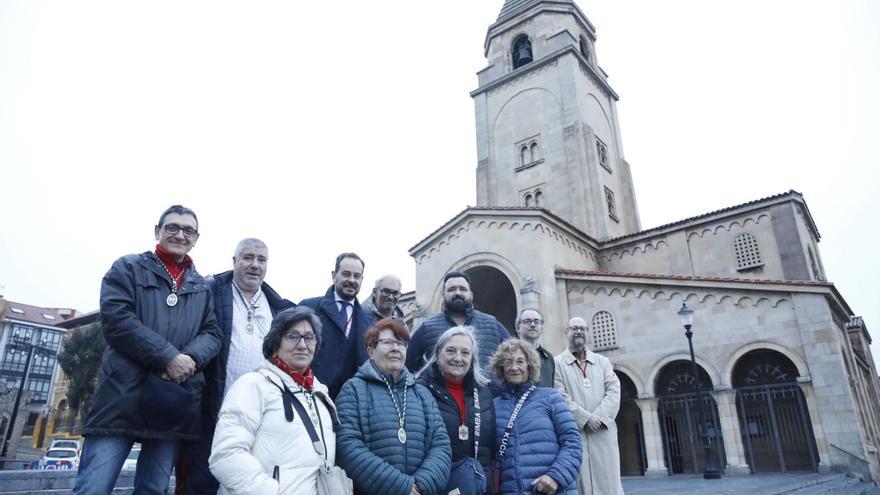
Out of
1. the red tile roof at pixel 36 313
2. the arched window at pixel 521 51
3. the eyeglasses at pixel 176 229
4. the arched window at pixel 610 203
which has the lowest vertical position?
the eyeglasses at pixel 176 229

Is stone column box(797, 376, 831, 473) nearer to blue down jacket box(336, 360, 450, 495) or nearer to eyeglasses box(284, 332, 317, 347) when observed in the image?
blue down jacket box(336, 360, 450, 495)

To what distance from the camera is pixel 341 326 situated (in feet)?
15.4

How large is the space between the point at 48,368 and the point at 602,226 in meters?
60.6

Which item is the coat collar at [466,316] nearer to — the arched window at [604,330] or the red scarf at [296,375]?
the red scarf at [296,375]

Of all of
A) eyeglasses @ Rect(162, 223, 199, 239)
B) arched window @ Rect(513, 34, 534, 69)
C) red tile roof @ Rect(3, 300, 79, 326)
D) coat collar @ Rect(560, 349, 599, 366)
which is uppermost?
arched window @ Rect(513, 34, 534, 69)

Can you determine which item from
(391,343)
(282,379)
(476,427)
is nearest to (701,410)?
(476,427)

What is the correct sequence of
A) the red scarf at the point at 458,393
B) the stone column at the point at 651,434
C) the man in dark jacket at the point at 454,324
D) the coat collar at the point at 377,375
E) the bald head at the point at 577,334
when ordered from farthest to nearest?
1. the stone column at the point at 651,434
2. the bald head at the point at 577,334
3. the man in dark jacket at the point at 454,324
4. the red scarf at the point at 458,393
5. the coat collar at the point at 377,375

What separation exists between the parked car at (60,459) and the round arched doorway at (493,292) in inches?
661

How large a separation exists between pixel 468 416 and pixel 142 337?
7.43ft

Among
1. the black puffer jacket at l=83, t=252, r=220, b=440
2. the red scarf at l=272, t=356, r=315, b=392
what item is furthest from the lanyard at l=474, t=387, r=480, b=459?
the black puffer jacket at l=83, t=252, r=220, b=440

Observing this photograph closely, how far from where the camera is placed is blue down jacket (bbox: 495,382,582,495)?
3789mm

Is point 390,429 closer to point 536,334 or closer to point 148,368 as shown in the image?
point 148,368

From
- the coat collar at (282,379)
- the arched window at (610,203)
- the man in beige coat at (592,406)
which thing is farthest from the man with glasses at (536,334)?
the arched window at (610,203)

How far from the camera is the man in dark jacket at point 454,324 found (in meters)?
5.00
